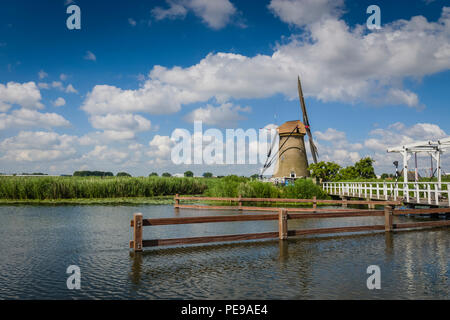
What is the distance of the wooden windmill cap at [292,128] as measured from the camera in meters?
46.0

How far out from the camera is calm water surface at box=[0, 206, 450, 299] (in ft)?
19.0

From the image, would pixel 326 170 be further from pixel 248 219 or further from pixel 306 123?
pixel 248 219

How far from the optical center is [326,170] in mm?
44188

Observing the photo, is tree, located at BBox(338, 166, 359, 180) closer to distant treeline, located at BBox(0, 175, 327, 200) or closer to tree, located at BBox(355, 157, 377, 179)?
tree, located at BBox(355, 157, 377, 179)

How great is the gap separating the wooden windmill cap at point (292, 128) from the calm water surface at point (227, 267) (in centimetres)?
A: 3427

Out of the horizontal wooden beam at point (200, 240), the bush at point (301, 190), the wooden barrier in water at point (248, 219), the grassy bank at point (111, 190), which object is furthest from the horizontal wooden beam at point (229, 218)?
the bush at point (301, 190)

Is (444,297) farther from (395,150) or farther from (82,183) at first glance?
(82,183)

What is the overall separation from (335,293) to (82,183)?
101 ft

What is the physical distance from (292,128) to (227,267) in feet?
132

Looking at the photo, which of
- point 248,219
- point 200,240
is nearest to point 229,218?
point 248,219

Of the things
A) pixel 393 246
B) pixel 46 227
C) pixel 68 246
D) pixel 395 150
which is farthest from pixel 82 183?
pixel 393 246

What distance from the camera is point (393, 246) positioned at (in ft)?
32.6

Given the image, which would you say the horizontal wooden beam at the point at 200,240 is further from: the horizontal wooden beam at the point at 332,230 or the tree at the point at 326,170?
the tree at the point at 326,170
